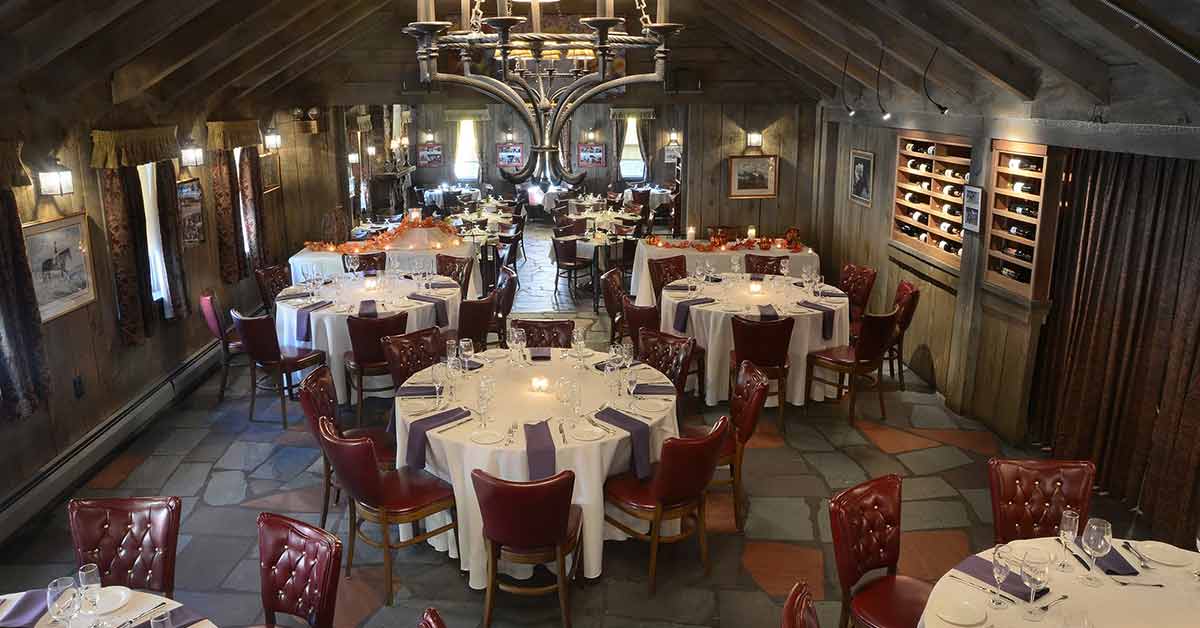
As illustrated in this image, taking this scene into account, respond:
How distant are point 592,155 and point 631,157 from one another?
1.03 m

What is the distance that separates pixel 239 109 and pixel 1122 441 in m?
9.62

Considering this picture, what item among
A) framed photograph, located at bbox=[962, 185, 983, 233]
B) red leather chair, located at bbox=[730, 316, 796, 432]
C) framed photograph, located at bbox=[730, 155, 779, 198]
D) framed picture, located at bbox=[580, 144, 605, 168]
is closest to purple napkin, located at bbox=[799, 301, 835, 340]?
red leather chair, located at bbox=[730, 316, 796, 432]

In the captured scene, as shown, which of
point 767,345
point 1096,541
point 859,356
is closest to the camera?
point 1096,541

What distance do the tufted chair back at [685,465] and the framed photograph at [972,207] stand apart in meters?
3.82

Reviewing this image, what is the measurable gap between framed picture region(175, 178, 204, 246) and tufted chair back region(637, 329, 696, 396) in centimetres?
515

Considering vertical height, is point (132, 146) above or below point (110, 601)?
above

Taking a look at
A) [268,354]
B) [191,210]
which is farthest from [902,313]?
[191,210]

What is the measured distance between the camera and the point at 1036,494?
419 centimetres

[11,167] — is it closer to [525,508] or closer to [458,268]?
[525,508]

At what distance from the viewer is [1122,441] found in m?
5.95

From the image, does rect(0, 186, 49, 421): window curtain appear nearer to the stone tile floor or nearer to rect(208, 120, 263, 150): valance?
the stone tile floor

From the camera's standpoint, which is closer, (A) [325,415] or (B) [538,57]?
(B) [538,57]

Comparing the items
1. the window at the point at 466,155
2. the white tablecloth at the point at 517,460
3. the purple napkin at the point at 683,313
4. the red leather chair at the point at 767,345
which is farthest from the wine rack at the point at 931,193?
the window at the point at 466,155

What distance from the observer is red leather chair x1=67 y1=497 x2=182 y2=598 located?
3758 millimetres
